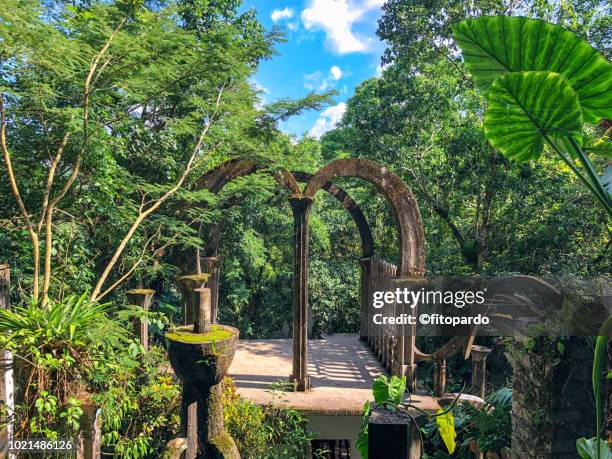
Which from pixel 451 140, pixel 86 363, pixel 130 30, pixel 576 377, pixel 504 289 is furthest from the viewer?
pixel 451 140

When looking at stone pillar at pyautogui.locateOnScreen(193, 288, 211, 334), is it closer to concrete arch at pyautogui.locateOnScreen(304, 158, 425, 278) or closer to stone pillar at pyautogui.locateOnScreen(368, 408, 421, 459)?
stone pillar at pyautogui.locateOnScreen(368, 408, 421, 459)

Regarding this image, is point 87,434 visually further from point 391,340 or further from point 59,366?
point 391,340

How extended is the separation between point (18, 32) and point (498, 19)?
351 cm

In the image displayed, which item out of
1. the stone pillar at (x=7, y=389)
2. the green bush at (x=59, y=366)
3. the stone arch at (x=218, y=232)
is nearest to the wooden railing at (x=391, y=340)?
the stone arch at (x=218, y=232)

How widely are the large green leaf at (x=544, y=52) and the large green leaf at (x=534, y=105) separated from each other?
0.17 metres

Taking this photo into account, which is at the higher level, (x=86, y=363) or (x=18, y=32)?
(x=18, y=32)

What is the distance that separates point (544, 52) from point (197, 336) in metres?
2.67

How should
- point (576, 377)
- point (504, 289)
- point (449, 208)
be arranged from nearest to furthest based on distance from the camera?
point (576, 377), point (504, 289), point (449, 208)

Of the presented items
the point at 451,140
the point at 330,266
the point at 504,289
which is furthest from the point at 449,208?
the point at 504,289

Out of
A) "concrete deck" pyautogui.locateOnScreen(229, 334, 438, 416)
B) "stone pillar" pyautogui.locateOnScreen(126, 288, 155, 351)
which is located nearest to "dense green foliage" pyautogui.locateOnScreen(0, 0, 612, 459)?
"stone pillar" pyautogui.locateOnScreen(126, 288, 155, 351)

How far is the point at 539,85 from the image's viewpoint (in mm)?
981

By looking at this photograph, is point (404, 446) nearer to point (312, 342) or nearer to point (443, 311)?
point (443, 311)

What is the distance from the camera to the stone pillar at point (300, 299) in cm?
553

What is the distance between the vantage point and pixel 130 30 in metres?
4.56
